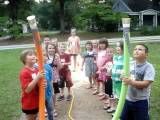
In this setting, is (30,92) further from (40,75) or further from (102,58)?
(102,58)

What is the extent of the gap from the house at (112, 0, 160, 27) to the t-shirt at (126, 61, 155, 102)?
149ft

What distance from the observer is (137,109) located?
6.32m

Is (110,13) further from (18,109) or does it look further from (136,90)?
(136,90)

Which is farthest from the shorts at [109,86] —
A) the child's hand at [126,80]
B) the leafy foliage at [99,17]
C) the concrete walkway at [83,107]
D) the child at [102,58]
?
the leafy foliage at [99,17]

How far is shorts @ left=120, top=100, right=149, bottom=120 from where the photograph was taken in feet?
20.6

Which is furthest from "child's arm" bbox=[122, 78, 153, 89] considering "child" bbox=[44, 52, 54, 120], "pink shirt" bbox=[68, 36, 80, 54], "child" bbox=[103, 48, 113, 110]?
"pink shirt" bbox=[68, 36, 80, 54]

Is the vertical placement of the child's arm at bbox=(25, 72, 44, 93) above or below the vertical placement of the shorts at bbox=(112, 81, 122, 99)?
above

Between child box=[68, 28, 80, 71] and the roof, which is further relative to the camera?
the roof

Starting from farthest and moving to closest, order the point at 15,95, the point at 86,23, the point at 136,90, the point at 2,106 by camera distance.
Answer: the point at 86,23 → the point at 15,95 → the point at 2,106 → the point at 136,90

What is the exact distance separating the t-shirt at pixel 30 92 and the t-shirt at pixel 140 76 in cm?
130

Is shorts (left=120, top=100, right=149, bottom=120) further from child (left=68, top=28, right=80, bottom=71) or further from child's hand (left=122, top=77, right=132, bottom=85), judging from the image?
child (left=68, top=28, right=80, bottom=71)

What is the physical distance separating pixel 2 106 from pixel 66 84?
5.29 ft

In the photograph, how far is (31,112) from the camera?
21.6 ft

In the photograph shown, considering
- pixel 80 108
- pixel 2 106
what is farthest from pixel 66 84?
pixel 2 106
